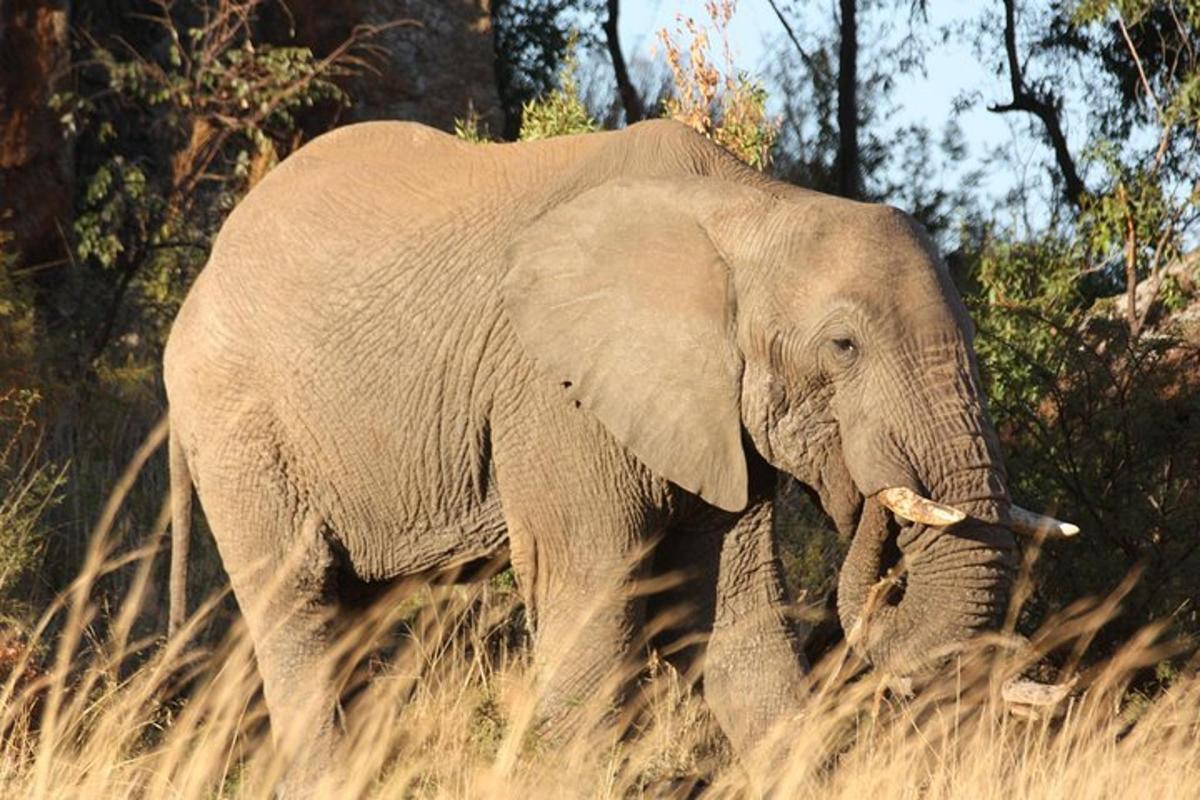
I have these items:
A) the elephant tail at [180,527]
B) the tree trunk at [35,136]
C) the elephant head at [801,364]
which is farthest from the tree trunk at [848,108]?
the elephant head at [801,364]

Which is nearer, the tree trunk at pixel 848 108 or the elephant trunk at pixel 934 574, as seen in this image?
the elephant trunk at pixel 934 574

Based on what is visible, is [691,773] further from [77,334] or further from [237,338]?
[77,334]

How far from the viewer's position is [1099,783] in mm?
6148

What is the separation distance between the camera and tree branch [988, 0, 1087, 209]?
54.6 feet

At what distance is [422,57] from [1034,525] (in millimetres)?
10005

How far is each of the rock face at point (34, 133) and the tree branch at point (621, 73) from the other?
5.55m

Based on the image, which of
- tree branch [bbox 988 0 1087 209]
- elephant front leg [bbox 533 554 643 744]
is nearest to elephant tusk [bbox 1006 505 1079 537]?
elephant front leg [bbox 533 554 643 744]

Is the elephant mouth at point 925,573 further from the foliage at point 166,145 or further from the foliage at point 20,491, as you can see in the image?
the foliage at point 166,145

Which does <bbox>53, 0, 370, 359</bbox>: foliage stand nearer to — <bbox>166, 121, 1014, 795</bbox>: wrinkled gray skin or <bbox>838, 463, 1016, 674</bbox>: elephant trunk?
<bbox>166, 121, 1014, 795</bbox>: wrinkled gray skin

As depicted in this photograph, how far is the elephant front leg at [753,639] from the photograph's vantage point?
6.79 m

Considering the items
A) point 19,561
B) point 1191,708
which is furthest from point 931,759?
point 19,561

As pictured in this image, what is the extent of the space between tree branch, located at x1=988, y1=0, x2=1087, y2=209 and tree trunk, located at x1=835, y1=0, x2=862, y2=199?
1.05 meters

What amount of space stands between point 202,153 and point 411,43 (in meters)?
2.72

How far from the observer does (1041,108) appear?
1688cm
